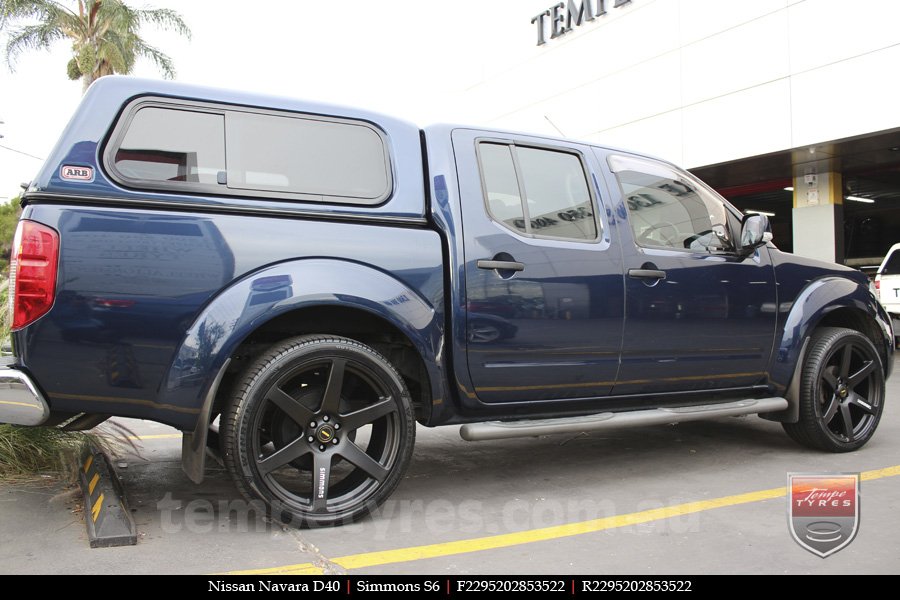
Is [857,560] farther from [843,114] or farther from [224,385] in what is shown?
[843,114]

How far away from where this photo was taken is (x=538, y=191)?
12.8 feet

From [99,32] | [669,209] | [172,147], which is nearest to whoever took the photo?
[172,147]

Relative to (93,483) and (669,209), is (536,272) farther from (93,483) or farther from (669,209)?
Answer: (93,483)

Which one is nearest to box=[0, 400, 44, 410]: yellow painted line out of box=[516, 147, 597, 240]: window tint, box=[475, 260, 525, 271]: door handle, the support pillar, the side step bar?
the side step bar

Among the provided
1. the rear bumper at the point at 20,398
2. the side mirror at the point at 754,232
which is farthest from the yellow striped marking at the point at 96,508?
the side mirror at the point at 754,232

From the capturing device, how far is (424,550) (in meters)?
3.00

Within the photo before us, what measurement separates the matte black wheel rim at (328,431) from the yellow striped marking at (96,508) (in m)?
0.71

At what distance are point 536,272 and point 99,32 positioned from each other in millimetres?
26037

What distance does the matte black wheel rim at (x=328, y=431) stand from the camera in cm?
314

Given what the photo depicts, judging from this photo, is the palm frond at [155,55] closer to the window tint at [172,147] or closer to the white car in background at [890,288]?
the white car in background at [890,288]

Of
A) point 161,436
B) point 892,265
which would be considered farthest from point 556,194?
point 892,265

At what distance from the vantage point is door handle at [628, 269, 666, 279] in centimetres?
400

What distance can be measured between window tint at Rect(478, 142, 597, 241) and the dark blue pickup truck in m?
0.01
